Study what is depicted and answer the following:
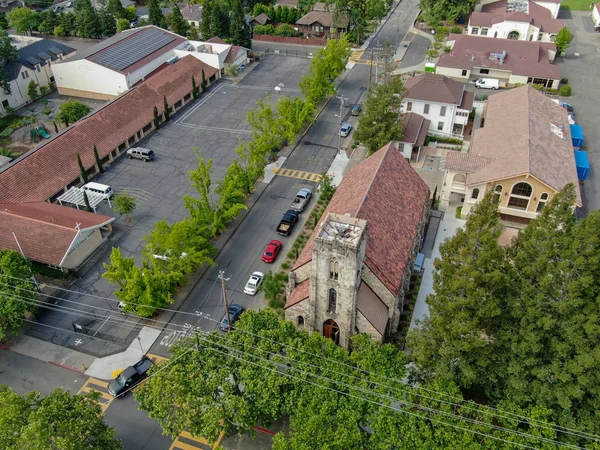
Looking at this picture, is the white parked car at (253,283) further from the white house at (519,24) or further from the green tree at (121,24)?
the green tree at (121,24)

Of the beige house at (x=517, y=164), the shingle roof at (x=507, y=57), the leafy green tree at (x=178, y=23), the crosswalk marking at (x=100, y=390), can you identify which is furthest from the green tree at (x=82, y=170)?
the shingle roof at (x=507, y=57)

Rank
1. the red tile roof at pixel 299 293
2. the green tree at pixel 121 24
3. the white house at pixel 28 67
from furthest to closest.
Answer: the green tree at pixel 121 24 < the white house at pixel 28 67 < the red tile roof at pixel 299 293

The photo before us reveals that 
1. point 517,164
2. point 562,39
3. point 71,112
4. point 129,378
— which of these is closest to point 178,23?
point 71,112

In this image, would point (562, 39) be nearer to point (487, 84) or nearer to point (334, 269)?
point (487, 84)

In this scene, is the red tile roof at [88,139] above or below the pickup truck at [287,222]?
above

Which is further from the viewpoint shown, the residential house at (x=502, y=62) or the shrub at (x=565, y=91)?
the residential house at (x=502, y=62)

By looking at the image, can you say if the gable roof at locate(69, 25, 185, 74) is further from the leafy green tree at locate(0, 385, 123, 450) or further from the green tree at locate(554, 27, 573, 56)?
the green tree at locate(554, 27, 573, 56)
